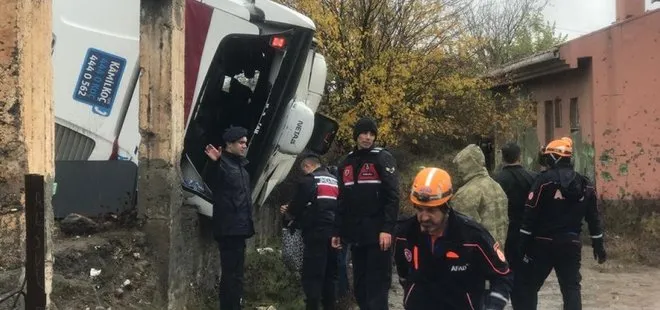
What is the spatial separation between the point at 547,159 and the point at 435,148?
11899mm

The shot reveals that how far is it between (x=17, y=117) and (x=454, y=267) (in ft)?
8.55

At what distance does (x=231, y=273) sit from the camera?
21.6 feet

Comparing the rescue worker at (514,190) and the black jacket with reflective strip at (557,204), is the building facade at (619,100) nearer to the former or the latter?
the rescue worker at (514,190)

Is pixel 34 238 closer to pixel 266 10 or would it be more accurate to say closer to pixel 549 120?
pixel 266 10

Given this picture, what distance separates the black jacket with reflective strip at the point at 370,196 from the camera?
6.41 meters

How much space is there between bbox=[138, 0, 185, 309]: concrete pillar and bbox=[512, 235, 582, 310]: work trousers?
316 cm

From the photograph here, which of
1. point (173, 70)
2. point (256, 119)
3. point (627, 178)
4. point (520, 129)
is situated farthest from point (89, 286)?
point (520, 129)

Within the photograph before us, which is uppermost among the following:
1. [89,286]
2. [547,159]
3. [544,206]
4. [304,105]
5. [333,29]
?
[333,29]

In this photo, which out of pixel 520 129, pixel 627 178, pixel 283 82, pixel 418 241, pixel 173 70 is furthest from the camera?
pixel 520 129

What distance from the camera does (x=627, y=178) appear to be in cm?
1498

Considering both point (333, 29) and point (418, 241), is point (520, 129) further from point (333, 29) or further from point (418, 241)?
point (418, 241)

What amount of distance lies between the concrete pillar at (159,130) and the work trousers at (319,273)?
1390 millimetres

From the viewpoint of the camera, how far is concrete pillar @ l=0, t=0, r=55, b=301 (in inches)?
167

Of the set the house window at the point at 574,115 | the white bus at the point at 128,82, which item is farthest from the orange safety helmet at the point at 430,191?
the house window at the point at 574,115
